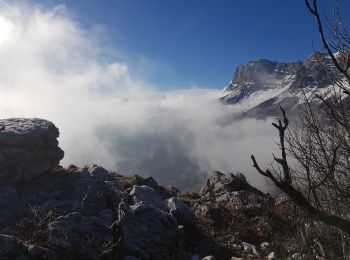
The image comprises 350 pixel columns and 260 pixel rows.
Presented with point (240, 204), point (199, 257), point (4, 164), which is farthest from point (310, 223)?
point (4, 164)

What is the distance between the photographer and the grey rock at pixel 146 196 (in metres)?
23.2

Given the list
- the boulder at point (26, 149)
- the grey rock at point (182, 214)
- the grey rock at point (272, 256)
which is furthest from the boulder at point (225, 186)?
the grey rock at point (272, 256)

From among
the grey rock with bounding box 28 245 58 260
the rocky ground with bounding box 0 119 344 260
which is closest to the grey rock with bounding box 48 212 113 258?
the rocky ground with bounding box 0 119 344 260

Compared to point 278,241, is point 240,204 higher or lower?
higher

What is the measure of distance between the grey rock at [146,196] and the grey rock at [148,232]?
229cm

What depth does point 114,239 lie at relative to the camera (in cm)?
1898

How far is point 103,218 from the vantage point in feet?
66.2

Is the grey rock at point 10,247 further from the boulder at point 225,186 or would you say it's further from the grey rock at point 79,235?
the boulder at point 225,186

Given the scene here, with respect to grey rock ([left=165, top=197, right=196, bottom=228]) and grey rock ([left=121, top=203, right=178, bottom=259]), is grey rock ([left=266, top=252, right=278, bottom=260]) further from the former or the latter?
grey rock ([left=165, top=197, right=196, bottom=228])

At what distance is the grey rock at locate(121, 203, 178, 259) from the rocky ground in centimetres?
5

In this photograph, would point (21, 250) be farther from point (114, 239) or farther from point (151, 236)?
point (151, 236)

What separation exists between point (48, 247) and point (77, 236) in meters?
1.29

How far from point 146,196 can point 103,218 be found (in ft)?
13.3

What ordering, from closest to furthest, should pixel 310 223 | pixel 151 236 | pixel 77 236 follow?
pixel 310 223
pixel 77 236
pixel 151 236
